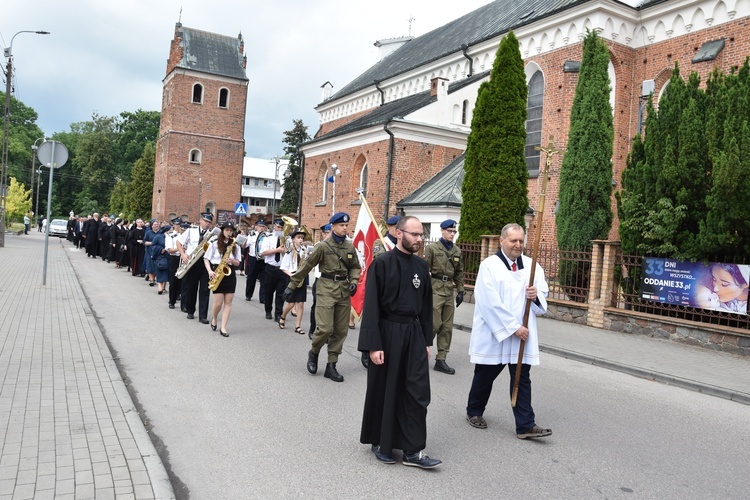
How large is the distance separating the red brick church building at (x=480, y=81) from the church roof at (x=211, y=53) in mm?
18651

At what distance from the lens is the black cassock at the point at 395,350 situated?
4578 mm

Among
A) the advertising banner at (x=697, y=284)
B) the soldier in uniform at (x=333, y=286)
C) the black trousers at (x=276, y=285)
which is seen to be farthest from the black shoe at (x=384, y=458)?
the advertising banner at (x=697, y=284)

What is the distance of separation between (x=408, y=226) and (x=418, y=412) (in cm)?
139

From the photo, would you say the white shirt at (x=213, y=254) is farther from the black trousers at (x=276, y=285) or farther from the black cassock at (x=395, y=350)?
the black cassock at (x=395, y=350)

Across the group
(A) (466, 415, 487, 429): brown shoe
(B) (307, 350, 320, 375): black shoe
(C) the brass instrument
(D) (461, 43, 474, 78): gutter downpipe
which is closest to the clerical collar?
(A) (466, 415, 487, 429): brown shoe

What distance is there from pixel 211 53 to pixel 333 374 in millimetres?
52859

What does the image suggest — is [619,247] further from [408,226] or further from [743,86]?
[408,226]

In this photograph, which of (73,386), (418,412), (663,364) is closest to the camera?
(418,412)

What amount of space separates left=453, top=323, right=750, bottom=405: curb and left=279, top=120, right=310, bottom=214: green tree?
45.4 metres

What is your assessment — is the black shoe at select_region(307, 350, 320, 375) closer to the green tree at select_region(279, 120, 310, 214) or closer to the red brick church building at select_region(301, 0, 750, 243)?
the red brick church building at select_region(301, 0, 750, 243)

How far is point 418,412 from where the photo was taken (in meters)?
4.57

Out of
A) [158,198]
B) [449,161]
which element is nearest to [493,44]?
[449,161]

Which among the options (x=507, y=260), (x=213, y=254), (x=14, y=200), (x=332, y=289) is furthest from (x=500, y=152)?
(x=14, y=200)

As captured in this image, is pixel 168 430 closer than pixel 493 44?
Yes
